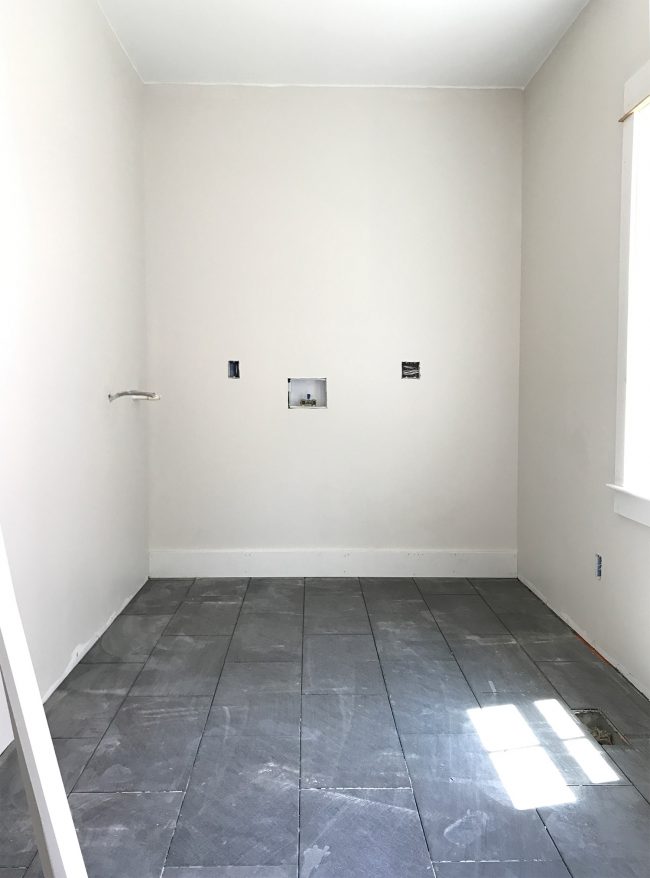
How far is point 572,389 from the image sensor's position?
3.12 meters

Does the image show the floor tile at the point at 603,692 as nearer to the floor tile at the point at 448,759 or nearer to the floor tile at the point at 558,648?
the floor tile at the point at 558,648

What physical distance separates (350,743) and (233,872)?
63 cm

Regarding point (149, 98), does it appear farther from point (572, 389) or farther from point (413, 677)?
point (413, 677)

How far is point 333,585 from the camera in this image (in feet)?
12.4

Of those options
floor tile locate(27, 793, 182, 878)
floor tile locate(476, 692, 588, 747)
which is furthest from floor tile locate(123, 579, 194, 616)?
floor tile locate(476, 692, 588, 747)

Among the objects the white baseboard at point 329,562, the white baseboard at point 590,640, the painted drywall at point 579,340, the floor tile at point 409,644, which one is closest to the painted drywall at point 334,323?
the white baseboard at point 329,562

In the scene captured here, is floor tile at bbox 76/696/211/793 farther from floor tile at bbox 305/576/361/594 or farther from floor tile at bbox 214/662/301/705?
floor tile at bbox 305/576/361/594

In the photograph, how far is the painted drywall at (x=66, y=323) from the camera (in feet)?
7.02

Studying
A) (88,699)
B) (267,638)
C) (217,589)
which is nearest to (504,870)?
(88,699)

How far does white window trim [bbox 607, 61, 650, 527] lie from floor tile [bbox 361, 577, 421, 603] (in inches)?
51.7

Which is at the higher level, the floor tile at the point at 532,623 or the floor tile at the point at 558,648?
the floor tile at the point at 558,648

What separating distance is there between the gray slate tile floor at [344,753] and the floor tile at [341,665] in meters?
0.01

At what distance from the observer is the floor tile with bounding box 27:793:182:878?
4.95ft

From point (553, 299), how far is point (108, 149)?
226 centimetres
